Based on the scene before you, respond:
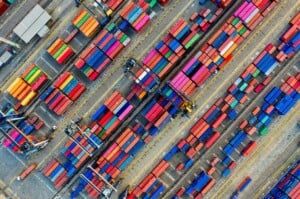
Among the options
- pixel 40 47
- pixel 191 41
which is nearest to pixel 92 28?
pixel 40 47

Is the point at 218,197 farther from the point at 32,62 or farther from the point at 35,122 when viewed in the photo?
the point at 32,62

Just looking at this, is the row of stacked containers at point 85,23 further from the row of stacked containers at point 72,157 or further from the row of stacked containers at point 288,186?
the row of stacked containers at point 288,186

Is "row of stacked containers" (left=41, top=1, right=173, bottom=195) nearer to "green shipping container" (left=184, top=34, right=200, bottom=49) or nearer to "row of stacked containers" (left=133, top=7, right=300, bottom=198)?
"green shipping container" (left=184, top=34, right=200, bottom=49)

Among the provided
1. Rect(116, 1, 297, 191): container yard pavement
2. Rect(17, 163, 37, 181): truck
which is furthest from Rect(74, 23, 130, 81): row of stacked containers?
Rect(17, 163, 37, 181): truck

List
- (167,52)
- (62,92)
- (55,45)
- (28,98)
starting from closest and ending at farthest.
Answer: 1. (167,52)
2. (55,45)
3. (62,92)
4. (28,98)

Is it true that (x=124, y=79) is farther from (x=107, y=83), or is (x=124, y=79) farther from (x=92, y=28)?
(x=92, y=28)
